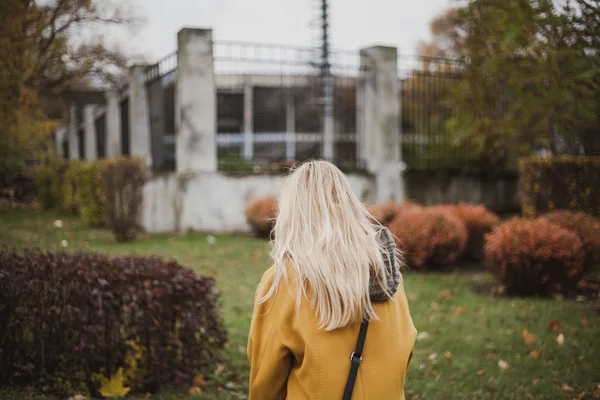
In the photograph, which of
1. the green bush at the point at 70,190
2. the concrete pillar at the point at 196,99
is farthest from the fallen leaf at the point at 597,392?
the green bush at the point at 70,190

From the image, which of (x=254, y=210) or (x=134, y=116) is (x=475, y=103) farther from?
(x=134, y=116)

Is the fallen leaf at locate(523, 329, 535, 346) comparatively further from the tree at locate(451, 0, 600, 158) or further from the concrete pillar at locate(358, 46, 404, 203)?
the concrete pillar at locate(358, 46, 404, 203)

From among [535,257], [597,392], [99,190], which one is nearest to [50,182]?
[99,190]

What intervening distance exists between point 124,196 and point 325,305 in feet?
36.0

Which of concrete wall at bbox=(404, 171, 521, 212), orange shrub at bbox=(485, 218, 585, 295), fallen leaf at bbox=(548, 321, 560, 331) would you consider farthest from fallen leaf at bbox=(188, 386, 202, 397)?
concrete wall at bbox=(404, 171, 521, 212)

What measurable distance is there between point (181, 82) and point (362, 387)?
11.9 meters

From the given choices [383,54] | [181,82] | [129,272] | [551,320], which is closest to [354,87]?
[383,54]

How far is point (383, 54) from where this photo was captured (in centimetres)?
1539

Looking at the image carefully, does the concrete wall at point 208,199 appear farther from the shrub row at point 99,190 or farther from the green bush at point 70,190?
the green bush at point 70,190

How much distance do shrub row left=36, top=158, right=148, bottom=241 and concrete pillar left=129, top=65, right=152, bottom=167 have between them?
113 cm

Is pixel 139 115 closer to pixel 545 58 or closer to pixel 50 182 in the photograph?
pixel 50 182

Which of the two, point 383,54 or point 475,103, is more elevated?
point 383,54

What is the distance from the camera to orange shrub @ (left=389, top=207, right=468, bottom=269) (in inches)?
393

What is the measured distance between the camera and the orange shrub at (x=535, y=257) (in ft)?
25.8
